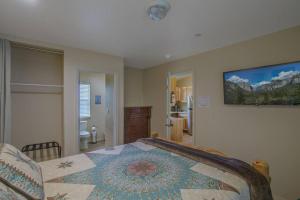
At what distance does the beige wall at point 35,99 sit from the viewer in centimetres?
265

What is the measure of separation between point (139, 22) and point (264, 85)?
1.96 m

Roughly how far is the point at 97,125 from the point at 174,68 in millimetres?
2875

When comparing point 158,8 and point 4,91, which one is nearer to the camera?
point 158,8

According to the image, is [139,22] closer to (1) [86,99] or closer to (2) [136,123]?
(2) [136,123]

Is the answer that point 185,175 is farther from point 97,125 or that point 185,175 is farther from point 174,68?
point 97,125

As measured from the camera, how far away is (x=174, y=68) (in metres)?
3.63

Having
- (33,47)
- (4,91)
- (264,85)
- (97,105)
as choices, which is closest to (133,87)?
(97,105)

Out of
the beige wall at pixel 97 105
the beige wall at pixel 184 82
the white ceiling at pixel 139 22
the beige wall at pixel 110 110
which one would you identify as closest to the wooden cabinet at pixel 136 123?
the beige wall at pixel 110 110

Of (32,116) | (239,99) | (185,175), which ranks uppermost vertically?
(239,99)

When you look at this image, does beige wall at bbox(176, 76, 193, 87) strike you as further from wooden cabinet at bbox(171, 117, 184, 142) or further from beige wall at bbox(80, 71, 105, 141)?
beige wall at bbox(80, 71, 105, 141)

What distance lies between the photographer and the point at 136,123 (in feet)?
13.0

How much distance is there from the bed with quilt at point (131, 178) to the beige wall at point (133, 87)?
107 inches

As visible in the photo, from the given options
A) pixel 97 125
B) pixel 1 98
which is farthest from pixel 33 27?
pixel 97 125

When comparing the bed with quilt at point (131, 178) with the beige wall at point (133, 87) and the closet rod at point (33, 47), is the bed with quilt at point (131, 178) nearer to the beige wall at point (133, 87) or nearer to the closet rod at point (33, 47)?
the closet rod at point (33, 47)
